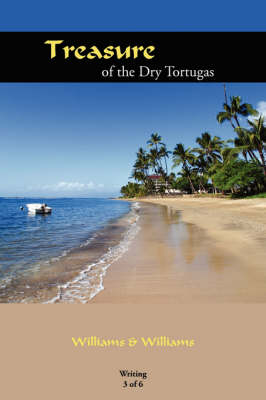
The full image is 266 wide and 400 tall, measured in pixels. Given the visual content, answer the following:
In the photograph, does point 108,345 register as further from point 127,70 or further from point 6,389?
point 127,70

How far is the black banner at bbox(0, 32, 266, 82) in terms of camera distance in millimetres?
4105

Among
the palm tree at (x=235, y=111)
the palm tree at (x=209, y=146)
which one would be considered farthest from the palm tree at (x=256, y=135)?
the palm tree at (x=209, y=146)

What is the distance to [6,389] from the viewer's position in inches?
74.9

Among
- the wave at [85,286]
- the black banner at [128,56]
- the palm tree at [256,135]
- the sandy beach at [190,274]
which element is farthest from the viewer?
the palm tree at [256,135]

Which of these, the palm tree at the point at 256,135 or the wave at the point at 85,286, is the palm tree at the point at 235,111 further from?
the wave at the point at 85,286

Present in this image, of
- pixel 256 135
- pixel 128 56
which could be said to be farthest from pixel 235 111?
pixel 128 56

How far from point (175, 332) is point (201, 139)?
47.1 meters

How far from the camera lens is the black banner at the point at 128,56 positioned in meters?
4.11

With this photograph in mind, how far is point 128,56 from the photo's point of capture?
4180 millimetres

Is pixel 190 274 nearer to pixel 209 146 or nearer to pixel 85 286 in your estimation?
pixel 85 286

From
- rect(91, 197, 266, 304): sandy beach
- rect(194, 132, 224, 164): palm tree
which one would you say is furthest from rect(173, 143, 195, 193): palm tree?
rect(91, 197, 266, 304): sandy beach

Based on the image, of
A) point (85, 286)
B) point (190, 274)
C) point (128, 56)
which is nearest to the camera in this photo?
point (85, 286)

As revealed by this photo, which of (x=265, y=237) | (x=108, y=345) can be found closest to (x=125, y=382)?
(x=108, y=345)

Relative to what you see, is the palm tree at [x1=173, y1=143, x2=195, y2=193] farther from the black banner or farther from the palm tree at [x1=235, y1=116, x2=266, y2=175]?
the black banner
